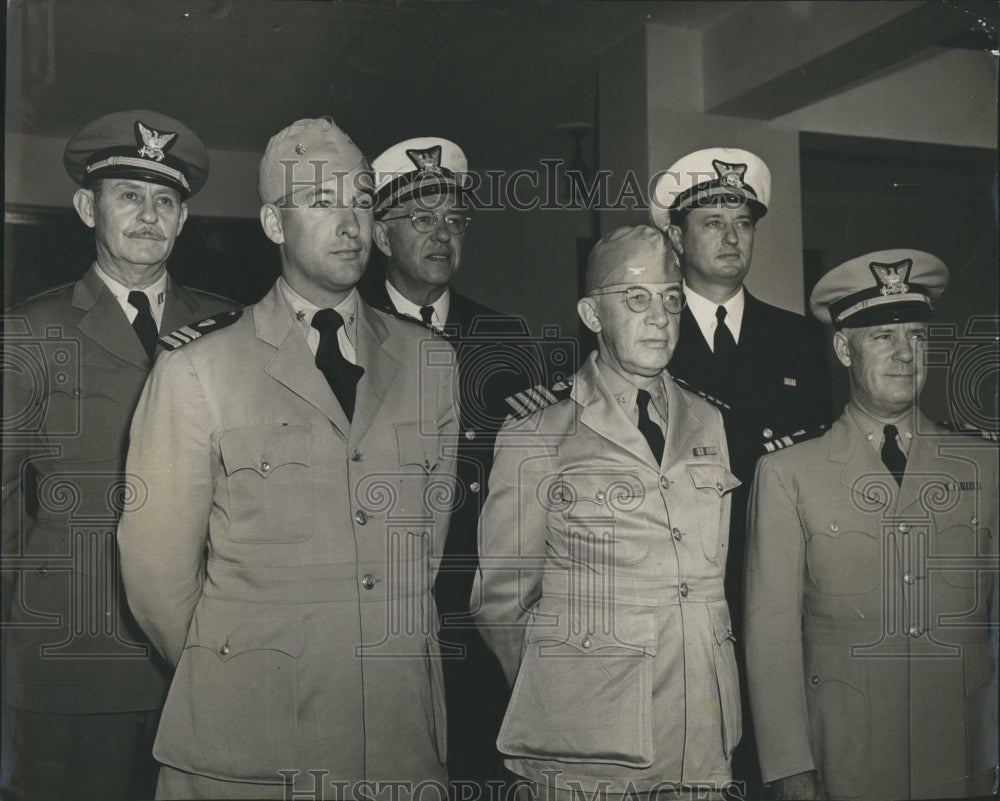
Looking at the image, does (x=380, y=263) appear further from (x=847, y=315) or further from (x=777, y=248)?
(x=847, y=315)

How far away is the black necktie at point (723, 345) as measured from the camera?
276 centimetres

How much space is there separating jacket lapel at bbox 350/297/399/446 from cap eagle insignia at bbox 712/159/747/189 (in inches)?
37.6

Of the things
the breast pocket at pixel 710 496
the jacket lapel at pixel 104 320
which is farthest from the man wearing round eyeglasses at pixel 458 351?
the jacket lapel at pixel 104 320

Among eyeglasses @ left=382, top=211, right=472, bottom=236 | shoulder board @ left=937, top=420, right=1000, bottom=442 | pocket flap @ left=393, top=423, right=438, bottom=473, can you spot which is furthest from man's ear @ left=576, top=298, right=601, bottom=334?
shoulder board @ left=937, top=420, right=1000, bottom=442

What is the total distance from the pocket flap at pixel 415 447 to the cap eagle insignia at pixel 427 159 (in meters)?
0.64

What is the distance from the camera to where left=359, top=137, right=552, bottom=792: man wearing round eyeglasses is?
2.60 m

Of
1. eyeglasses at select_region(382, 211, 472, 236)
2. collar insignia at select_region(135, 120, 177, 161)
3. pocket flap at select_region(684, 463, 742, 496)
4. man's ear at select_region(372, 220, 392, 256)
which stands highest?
collar insignia at select_region(135, 120, 177, 161)

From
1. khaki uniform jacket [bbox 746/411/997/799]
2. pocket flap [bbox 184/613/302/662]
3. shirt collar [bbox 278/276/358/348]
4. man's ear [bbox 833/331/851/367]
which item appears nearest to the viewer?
pocket flap [bbox 184/613/302/662]

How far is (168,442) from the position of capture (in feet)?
8.26

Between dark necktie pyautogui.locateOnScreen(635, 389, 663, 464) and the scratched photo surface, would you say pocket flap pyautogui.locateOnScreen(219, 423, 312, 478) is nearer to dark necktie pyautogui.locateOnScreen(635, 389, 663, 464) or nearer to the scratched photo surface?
the scratched photo surface

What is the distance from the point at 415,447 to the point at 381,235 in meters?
0.53

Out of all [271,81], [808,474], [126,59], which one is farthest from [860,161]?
[126,59]

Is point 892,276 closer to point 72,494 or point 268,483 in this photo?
point 268,483

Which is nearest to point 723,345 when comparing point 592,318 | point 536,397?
point 592,318
